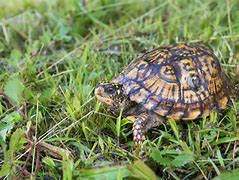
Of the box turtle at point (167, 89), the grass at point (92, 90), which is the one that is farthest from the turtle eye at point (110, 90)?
the grass at point (92, 90)

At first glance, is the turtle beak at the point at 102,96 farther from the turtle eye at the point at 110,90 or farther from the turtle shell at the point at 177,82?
the turtle shell at the point at 177,82

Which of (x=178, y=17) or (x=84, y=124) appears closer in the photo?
(x=84, y=124)

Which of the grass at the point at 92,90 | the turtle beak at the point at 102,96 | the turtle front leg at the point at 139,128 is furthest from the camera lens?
the turtle beak at the point at 102,96

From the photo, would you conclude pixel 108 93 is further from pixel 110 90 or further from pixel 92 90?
pixel 92 90

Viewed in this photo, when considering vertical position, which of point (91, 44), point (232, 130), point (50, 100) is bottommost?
point (232, 130)

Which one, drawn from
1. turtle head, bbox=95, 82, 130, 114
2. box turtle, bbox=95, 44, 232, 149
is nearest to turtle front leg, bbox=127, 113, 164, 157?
box turtle, bbox=95, 44, 232, 149

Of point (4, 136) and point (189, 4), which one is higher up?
point (189, 4)

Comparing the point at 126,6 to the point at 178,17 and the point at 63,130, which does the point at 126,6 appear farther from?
the point at 63,130

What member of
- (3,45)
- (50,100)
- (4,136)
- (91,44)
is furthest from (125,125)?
(3,45)
